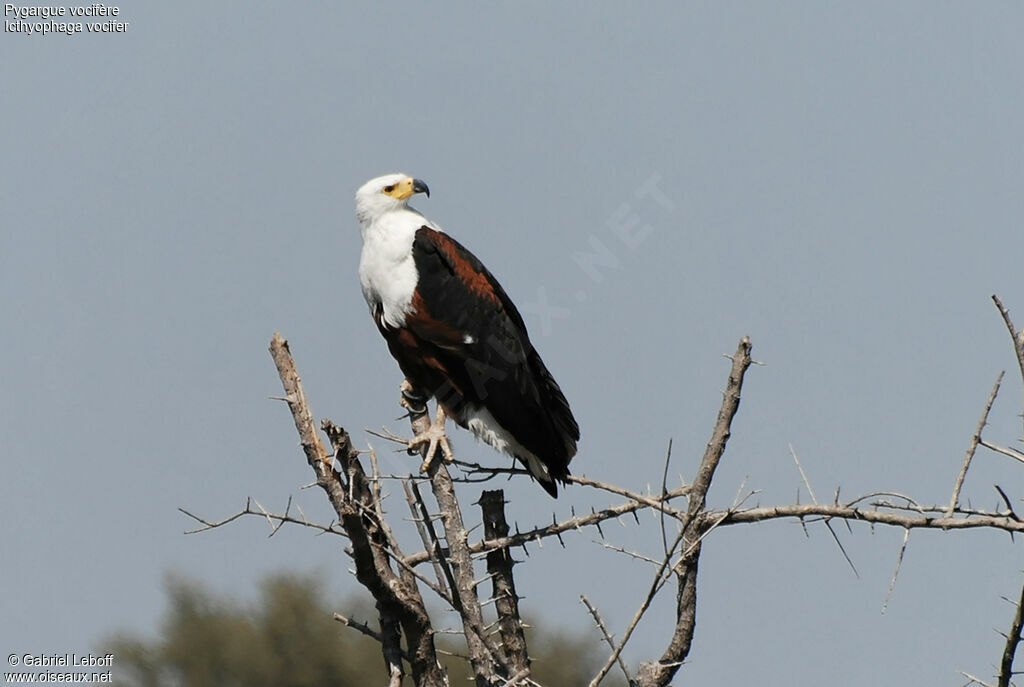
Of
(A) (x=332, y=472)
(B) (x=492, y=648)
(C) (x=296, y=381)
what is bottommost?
(B) (x=492, y=648)

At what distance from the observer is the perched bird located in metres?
6.75

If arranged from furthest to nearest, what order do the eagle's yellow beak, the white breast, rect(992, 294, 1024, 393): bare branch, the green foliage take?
the green foliage, the eagle's yellow beak, the white breast, rect(992, 294, 1024, 393): bare branch

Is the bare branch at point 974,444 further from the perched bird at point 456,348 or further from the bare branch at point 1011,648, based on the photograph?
the perched bird at point 456,348

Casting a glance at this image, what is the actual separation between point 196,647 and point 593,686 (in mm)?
12417

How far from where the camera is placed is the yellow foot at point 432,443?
635 centimetres

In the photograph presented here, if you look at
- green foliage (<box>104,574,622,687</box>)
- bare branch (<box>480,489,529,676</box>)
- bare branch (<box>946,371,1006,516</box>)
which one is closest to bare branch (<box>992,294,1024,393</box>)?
bare branch (<box>946,371,1006,516</box>)

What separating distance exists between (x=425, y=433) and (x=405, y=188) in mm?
1470

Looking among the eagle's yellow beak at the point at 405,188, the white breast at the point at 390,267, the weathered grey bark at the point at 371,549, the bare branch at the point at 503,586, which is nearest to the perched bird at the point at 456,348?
the white breast at the point at 390,267

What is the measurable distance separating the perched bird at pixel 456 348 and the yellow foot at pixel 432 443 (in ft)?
0.49

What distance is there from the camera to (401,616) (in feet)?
18.3

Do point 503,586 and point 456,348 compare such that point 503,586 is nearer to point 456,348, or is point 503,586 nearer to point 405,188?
point 456,348

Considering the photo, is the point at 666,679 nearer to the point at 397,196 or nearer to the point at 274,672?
the point at 397,196

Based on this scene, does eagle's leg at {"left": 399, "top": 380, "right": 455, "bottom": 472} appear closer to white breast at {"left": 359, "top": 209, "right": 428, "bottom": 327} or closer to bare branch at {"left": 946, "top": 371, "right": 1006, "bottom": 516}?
white breast at {"left": 359, "top": 209, "right": 428, "bottom": 327}

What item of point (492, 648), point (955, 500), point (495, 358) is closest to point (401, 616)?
point (492, 648)
